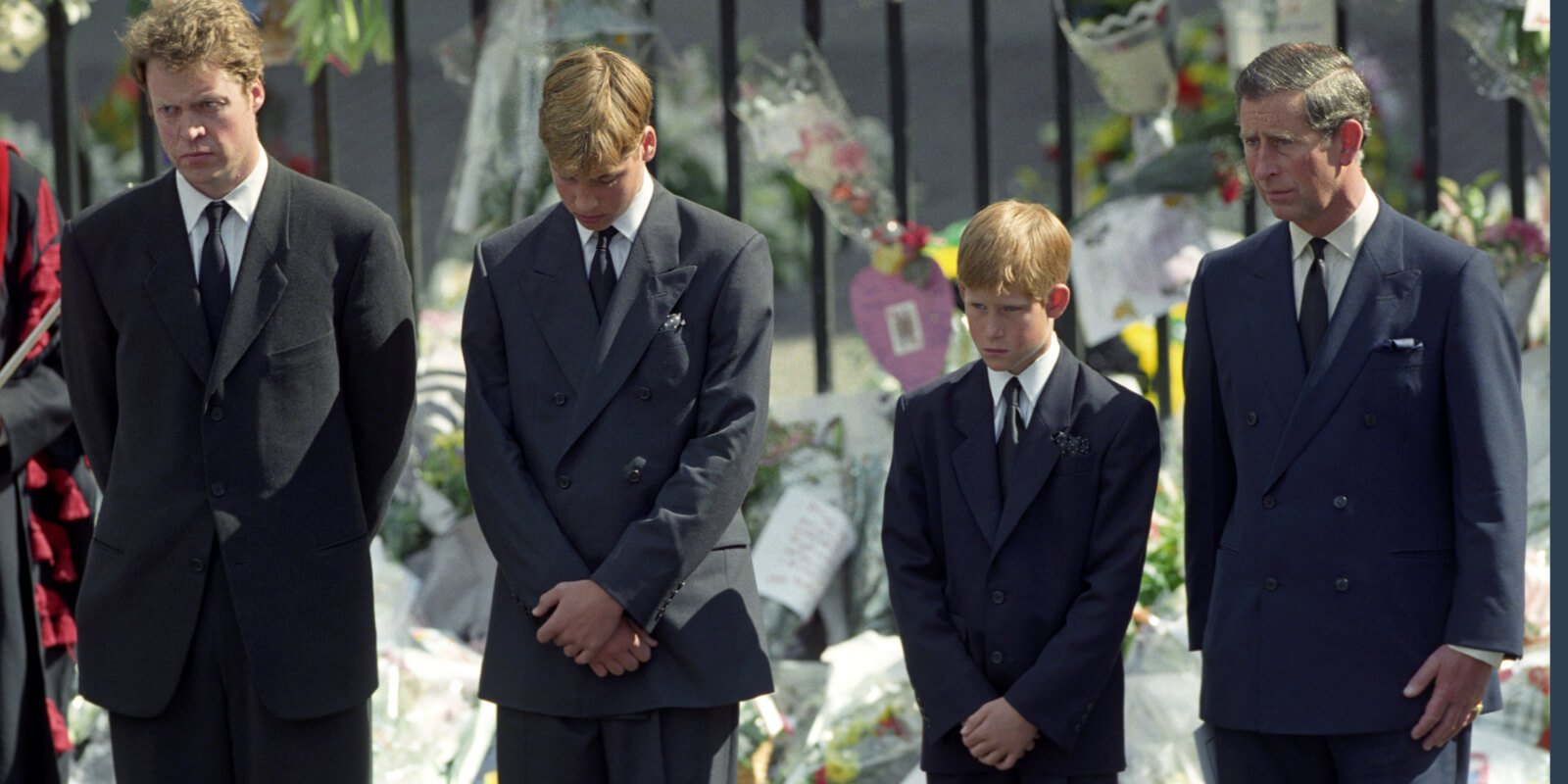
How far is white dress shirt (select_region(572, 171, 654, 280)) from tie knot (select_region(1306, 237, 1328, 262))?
3.51 feet

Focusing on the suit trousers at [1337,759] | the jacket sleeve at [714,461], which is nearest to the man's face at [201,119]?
the jacket sleeve at [714,461]

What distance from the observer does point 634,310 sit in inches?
120

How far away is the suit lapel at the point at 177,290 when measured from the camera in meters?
2.99

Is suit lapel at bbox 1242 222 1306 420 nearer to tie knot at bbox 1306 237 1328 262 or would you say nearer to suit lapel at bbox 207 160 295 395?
tie knot at bbox 1306 237 1328 262

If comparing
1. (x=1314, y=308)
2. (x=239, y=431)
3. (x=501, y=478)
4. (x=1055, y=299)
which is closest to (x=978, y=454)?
(x=1055, y=299)

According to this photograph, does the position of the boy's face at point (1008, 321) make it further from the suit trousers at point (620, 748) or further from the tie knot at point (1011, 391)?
the suit trousers at point (620, 748)

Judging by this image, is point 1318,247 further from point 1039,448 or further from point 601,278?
point 601,278

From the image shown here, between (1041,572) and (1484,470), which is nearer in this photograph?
(1484,470)

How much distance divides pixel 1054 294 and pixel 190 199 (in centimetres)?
142

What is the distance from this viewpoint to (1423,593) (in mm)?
2910

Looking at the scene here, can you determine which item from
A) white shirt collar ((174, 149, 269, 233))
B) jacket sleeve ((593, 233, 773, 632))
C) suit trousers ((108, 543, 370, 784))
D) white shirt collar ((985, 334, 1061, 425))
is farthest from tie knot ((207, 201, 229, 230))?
white shirt collar ((985, 334, 1061, 425))

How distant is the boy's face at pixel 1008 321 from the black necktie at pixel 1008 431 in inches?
2.0

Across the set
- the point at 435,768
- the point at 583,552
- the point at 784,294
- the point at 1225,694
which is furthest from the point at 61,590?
the point at 784,294

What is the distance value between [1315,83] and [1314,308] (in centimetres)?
35
